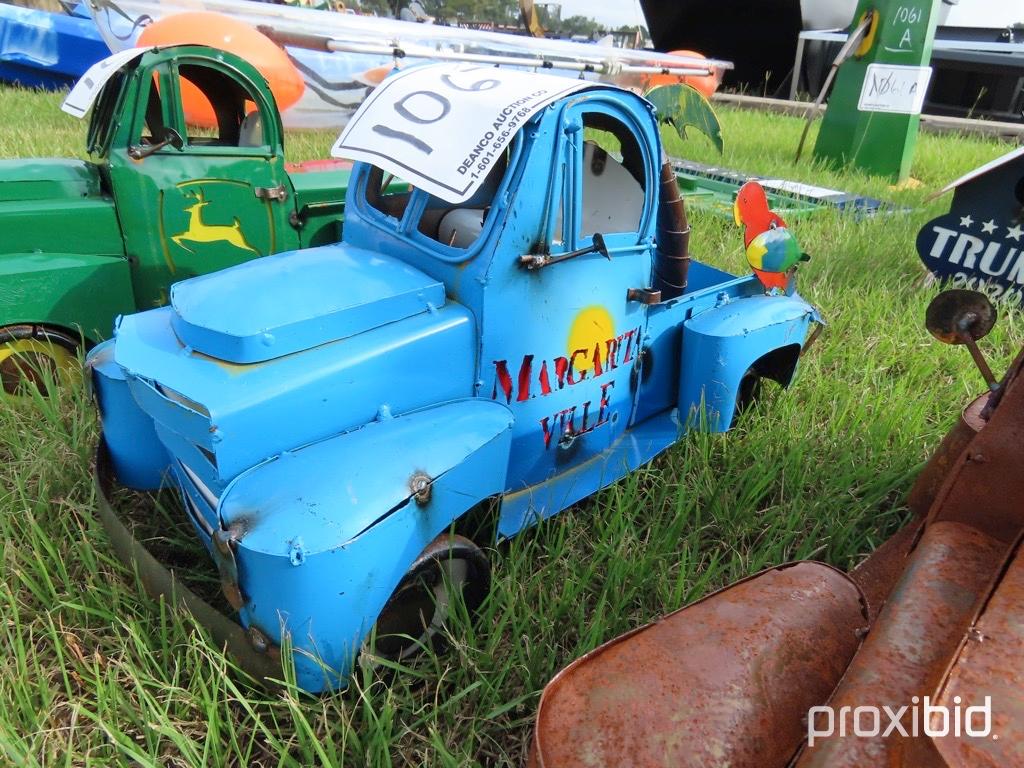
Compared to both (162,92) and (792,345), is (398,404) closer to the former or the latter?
(792,345)

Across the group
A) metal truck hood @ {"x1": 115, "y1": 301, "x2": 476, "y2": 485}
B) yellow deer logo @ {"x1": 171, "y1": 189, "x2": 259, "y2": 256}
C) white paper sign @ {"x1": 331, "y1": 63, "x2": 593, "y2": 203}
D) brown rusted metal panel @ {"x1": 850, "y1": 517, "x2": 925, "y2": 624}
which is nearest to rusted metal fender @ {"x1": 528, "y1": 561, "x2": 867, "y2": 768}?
brown rusted metal panel @ {"x1": 850, "y1": 517, "x2": 925, "y2": 624}

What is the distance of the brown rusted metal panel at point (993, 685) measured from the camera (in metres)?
0.73

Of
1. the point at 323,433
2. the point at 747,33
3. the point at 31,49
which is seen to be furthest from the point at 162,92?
the point at 747,33

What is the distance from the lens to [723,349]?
2.61m

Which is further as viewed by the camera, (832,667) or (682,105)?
(682,105)

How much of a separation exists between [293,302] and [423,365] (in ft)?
1.26

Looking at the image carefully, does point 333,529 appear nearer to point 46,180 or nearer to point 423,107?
point 423,107

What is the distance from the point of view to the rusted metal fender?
100cm

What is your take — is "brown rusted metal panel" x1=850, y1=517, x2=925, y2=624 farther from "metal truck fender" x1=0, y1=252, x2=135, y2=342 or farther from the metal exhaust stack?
"metal truck fender" x1=0, y1=252, x2=135, y2=342

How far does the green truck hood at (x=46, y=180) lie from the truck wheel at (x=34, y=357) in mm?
651

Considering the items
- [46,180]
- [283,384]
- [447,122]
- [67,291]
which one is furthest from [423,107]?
[46,180]

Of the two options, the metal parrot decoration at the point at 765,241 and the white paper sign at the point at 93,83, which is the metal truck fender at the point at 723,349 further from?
the white paper sign at the point at 93,83

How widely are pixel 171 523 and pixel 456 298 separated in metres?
1.17

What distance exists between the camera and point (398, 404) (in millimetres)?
1969
